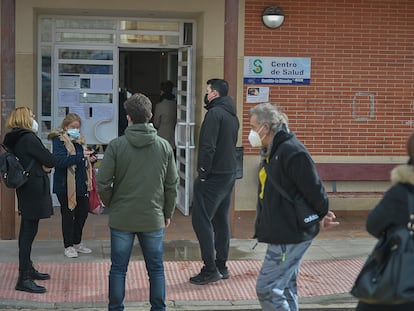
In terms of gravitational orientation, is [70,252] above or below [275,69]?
below

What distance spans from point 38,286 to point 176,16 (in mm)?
5064

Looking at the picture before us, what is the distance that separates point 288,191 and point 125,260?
1.43 m

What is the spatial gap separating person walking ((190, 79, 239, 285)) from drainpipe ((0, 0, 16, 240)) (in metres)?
2.57

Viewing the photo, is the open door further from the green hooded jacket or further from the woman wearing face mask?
the green hooded jacket

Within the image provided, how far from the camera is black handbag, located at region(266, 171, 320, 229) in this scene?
5016 mm

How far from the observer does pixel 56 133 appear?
24.6 ft

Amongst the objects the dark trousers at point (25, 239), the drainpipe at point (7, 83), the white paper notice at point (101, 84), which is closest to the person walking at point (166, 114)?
the white paper notice at point (101, 84)

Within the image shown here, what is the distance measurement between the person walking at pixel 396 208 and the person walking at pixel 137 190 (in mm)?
2067

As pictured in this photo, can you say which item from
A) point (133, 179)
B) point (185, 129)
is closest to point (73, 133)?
point (133, 179)

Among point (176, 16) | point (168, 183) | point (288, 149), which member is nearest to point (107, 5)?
point (176, 16)

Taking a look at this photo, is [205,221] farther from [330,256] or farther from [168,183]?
[330,256]

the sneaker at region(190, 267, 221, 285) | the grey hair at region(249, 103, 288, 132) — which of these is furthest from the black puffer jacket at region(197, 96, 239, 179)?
the grey hair at region(249, 103, 288, 132)

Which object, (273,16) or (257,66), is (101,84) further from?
(273,16)

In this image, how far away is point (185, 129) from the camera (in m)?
10.5
